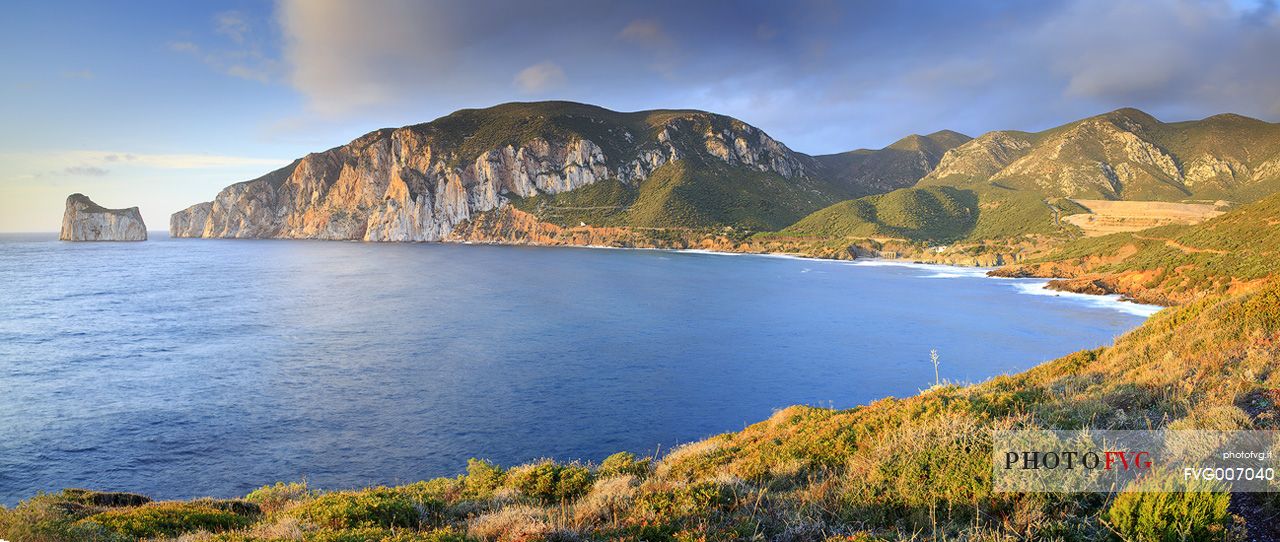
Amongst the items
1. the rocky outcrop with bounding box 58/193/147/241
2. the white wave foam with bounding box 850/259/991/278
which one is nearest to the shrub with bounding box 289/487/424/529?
the white wave foam with bounding box 850/259/991/278

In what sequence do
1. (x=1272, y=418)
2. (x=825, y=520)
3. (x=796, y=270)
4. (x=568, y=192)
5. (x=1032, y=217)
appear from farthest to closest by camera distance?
1. (x=568, y=192)
2. (x=1032, y=217)
3. (x=796, y=270)
4. (x=1272, y=418)
5. (x=825, y=520)

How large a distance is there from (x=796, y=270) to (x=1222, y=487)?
3679 inches

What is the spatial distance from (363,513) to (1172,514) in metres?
9.35

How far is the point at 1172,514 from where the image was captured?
200 inches

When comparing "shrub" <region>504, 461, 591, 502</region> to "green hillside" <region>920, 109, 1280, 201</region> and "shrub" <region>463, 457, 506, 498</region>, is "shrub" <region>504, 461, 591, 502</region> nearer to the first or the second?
"shrub" <region>463, 457, 506, 498</region>

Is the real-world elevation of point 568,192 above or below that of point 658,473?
above

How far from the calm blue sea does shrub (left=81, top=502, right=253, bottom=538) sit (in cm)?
810

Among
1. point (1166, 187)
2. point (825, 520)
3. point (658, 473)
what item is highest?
point (1166, 187)

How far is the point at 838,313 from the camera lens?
51.7 meters

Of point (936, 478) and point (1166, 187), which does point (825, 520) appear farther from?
point (1166, 187)

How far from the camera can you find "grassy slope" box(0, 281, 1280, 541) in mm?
5890

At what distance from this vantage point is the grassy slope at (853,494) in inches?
232

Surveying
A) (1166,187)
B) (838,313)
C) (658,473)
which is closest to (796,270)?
(838,313)

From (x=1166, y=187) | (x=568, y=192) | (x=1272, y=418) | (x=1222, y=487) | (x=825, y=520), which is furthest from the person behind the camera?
(x=568, y=192)
